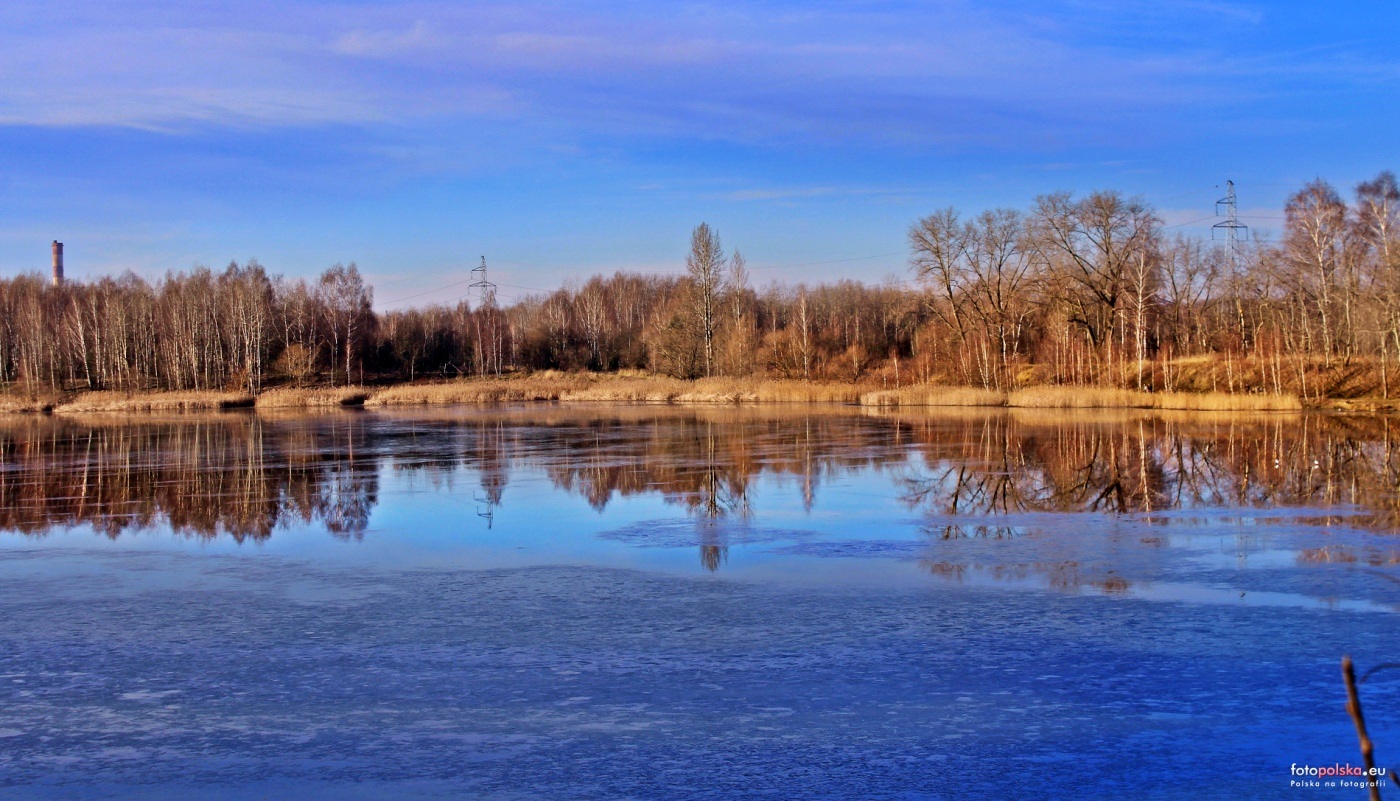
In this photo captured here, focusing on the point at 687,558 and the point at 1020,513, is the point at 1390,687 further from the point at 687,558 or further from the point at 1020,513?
the point at 1020,513

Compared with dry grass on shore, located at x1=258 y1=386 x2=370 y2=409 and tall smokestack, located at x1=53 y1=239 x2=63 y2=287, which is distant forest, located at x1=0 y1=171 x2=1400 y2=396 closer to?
dry grass on shore, located at x1=258 y1=386 x2=370 y2=409

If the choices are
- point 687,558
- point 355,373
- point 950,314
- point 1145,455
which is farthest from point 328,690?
point 355,373

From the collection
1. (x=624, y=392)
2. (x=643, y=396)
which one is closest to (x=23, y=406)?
(x=624, y=392)

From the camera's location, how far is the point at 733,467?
18422 mm

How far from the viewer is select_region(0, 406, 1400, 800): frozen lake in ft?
16.7

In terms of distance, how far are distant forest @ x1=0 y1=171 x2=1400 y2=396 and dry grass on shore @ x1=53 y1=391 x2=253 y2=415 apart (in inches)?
252

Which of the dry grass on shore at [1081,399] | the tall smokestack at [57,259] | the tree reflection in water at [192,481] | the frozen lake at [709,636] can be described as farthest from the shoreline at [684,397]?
the tall smokestack at [57,259]

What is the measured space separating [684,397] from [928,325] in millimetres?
14106

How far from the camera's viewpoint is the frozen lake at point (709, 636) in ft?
16.7

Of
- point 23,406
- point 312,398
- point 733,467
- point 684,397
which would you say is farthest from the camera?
point 23,406

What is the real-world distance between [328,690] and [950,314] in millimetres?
46105

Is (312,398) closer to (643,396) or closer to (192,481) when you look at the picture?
(643,396)

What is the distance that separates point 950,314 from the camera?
49.9 meters

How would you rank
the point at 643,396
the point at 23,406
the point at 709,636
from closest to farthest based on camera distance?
the point at 709,636 < the point at 643,396 < the point at 23,406
